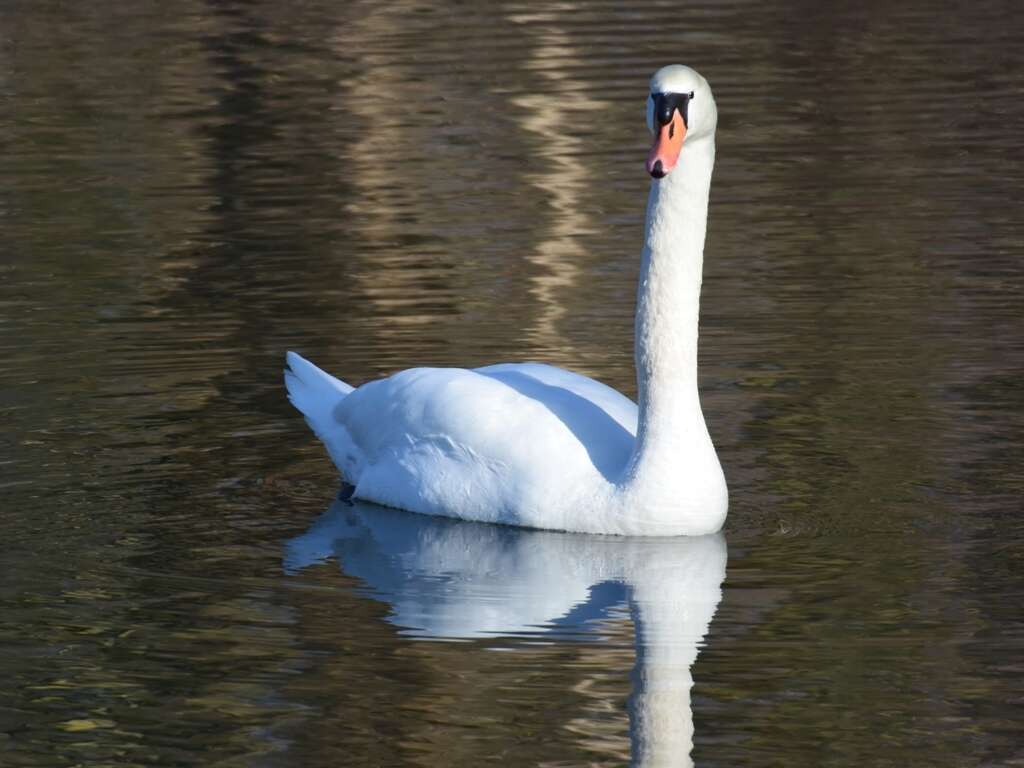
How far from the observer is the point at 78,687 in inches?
303

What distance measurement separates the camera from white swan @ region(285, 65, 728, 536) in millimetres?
9156

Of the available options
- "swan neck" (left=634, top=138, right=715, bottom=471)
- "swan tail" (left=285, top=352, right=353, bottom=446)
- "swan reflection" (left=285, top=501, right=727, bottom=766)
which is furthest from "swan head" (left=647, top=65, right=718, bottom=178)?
"swan tail" (left=285, top=352, right=353, bottom=446)

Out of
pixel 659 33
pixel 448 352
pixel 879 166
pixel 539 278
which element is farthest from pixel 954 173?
pixel 659 33

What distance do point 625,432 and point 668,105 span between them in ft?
4.77

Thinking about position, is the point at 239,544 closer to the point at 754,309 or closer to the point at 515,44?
the point at 754,309

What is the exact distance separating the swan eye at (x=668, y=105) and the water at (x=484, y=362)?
1622mm

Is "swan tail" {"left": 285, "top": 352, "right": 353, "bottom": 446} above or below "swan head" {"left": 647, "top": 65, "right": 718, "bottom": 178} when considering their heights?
below

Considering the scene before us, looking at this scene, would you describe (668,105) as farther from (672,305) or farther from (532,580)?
(532,580)

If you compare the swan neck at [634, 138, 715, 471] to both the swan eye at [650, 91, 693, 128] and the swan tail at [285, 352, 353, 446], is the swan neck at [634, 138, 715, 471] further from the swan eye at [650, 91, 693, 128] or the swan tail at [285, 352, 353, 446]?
the swan tail at [285, 352, 353, 446]

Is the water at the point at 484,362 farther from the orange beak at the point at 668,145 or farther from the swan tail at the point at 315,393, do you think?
the orange beak at the point at 668,145

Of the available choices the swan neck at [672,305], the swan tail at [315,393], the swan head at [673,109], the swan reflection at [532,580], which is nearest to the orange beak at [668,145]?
the swan head at [673,109]

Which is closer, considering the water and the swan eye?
the water

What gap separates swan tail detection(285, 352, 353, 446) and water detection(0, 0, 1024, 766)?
243mm

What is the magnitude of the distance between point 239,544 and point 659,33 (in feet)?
58.1
